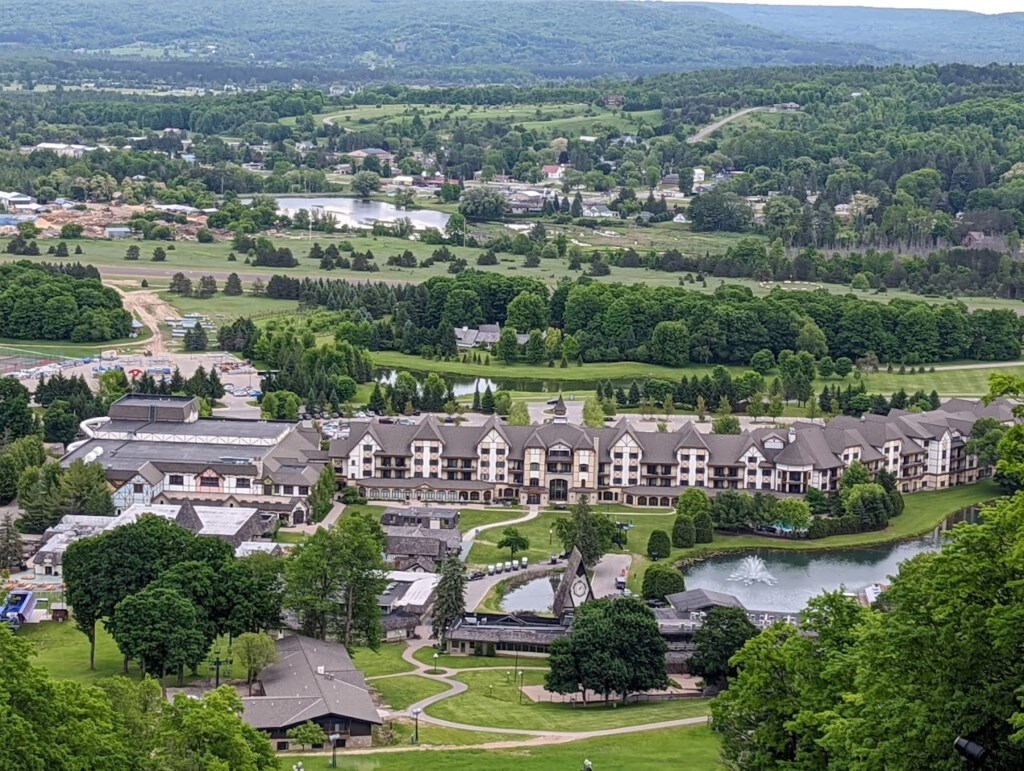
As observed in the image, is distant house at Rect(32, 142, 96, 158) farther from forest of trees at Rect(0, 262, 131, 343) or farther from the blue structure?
the blue structure

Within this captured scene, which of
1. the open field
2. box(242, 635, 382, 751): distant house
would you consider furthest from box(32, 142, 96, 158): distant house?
box(242, 635, 382, 751): distant house

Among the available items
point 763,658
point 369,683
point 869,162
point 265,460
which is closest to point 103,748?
point 763,658

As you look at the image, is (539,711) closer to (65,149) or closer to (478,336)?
(478,336)

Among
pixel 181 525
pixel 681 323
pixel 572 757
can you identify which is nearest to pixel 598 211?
pixel 681 323

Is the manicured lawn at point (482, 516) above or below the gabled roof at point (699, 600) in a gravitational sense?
below

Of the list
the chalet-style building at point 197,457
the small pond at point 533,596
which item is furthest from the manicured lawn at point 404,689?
the chalet-style building at point 197,457

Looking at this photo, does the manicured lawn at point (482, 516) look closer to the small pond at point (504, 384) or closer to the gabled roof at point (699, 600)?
the gabled roof at point (699, 600)
